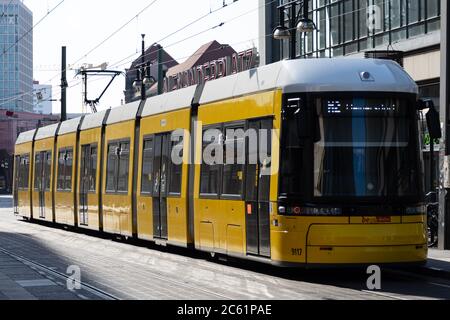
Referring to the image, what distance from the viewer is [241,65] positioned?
4516cm

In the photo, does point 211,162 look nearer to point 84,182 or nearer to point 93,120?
point 93,120

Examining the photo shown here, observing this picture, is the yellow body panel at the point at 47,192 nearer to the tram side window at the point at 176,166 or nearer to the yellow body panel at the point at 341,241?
the tram side window at the point at 176,166

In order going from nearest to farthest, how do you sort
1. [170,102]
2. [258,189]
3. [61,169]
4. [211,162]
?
1. [258,189]
2. [211,162]
3. [170,102]
4. [61,169]

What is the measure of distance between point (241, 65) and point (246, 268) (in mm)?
28702

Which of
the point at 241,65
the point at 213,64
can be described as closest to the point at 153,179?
the point at 241,65

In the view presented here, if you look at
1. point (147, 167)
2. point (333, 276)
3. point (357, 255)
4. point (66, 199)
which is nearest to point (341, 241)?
point (357, 255)

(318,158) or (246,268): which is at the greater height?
(318,158)

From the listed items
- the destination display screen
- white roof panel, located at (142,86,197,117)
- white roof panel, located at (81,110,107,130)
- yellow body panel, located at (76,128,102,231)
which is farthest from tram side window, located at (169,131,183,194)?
white roof panel, located at (81,110,107,130)

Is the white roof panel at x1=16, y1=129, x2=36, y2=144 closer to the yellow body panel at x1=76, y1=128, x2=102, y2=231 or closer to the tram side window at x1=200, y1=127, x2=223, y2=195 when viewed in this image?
the yellow body panel at x1=76, y1=128, x2=102, y2=231

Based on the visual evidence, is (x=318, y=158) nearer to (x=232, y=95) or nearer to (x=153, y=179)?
(x=232, y=95)

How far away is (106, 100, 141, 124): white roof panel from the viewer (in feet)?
75.8

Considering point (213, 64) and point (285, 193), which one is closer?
point (285, 193)

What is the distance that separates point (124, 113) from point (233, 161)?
7.88 metres

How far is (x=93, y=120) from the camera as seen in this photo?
2694 cm
